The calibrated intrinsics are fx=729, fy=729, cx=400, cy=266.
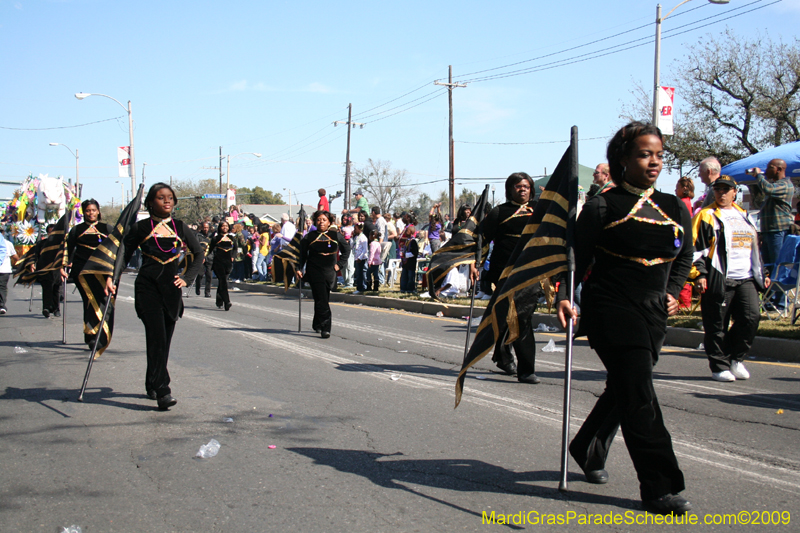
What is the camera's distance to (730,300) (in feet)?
24.5

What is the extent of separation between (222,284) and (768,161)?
39.1ft

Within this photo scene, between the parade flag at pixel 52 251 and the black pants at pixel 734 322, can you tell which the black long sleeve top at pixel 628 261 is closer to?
the black pants at pixel 734 322

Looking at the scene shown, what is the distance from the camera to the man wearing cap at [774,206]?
36.9ft

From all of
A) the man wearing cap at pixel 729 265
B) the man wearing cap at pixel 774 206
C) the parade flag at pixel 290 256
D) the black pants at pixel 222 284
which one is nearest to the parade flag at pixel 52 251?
the parade flag at pixel 290 256

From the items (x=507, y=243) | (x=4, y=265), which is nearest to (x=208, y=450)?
(x=507, y=243)

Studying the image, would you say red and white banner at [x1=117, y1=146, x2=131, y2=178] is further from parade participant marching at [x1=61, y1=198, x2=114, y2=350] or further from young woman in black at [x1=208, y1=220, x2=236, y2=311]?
parade participant marching at [x1=61, y1=198, x2=114, y2=350]

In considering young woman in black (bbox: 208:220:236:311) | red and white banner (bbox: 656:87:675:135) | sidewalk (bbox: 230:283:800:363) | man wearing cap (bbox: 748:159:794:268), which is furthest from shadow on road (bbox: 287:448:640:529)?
red and white banner (bbox: 656:87:675:135)

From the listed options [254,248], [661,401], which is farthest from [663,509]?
[254,248]

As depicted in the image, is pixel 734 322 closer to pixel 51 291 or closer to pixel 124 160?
pixel 51 291

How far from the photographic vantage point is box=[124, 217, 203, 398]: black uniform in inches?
250

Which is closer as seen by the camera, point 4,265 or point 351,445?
point 351,445

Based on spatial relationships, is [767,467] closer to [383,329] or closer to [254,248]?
[383,329]

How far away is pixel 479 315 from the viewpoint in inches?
531

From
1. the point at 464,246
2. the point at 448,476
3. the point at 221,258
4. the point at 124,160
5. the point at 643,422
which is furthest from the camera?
the point at 124,160
